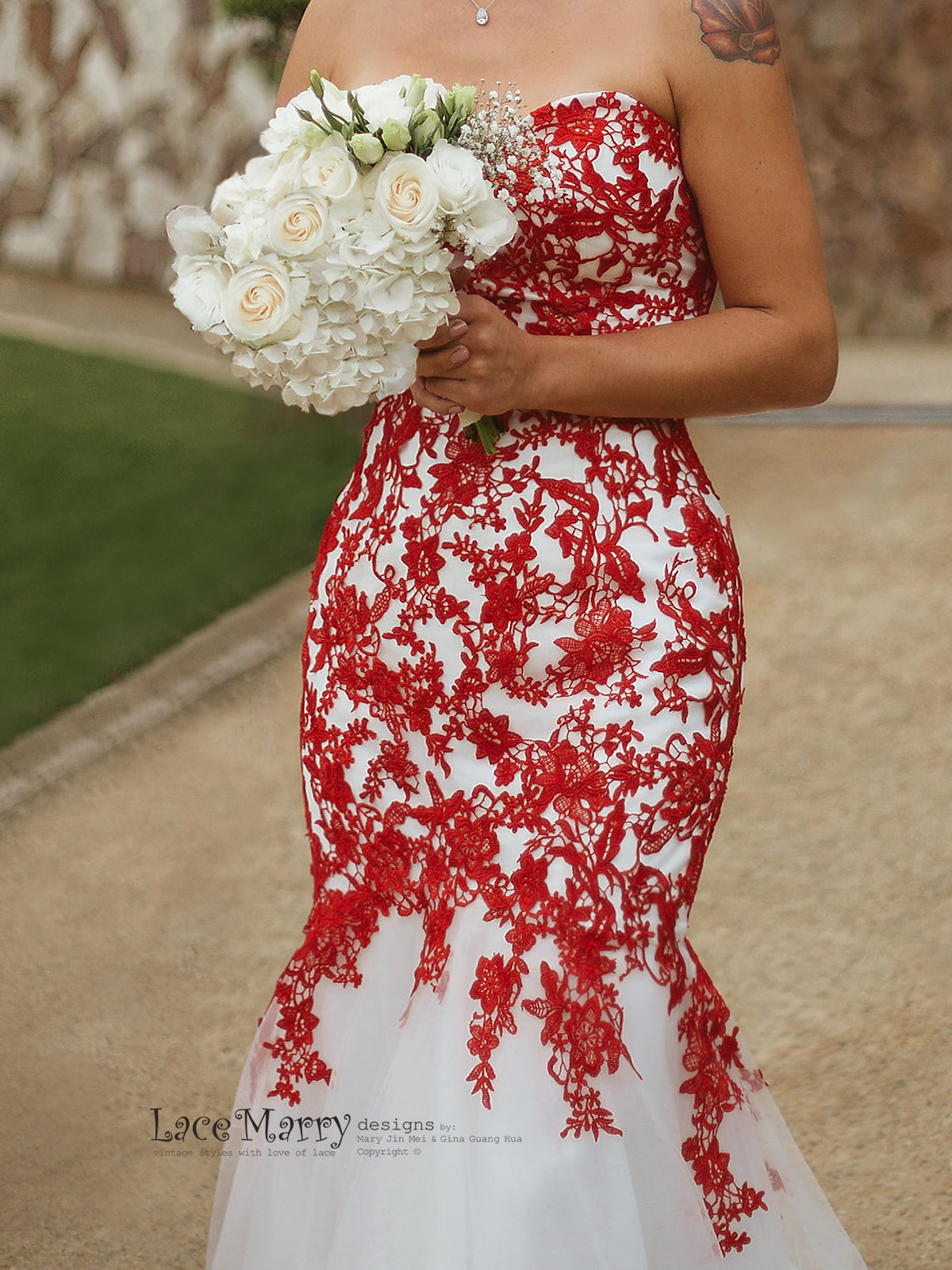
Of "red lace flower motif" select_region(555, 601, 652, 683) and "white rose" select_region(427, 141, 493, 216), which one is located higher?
"white rose" select_region(427, 141, 493, 216)

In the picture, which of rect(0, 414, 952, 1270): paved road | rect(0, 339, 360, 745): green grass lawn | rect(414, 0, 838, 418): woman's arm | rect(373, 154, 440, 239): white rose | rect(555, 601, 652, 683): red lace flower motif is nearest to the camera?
rect(373, 154, 440, 239): white rose

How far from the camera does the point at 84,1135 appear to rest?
3.62 metres

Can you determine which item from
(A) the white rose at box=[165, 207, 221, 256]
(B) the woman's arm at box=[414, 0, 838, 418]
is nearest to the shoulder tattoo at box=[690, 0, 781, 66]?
(B) the woman's arm at box=[414, 0, 838, 418]

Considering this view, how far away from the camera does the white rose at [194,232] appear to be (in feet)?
6.69

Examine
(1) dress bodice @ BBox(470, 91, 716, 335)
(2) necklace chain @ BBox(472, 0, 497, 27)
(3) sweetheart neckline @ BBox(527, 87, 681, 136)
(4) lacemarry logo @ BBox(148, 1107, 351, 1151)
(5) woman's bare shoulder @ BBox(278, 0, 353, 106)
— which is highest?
(5) woman's bare shoulder @ BBox(278, 0, 353, 106)

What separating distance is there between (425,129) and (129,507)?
6575 millimetres

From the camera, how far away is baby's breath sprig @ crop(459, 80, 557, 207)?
6.55ft

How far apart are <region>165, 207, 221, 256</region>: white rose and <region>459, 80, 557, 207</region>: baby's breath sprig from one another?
1.17 ft

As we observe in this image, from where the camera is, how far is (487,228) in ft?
6.42

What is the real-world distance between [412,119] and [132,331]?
10.4 meters

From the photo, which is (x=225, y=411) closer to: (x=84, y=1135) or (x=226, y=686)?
(x=226, y=686)

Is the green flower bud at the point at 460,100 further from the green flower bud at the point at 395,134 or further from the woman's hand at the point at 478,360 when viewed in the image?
the woman's hand at the point at 478,360

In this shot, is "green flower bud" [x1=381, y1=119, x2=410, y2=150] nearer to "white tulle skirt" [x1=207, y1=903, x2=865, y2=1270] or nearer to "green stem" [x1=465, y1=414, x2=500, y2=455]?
"green stem" [x1=465, y1=414, x2=500, y2=455]

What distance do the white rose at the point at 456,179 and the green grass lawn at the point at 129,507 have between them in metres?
4.32
